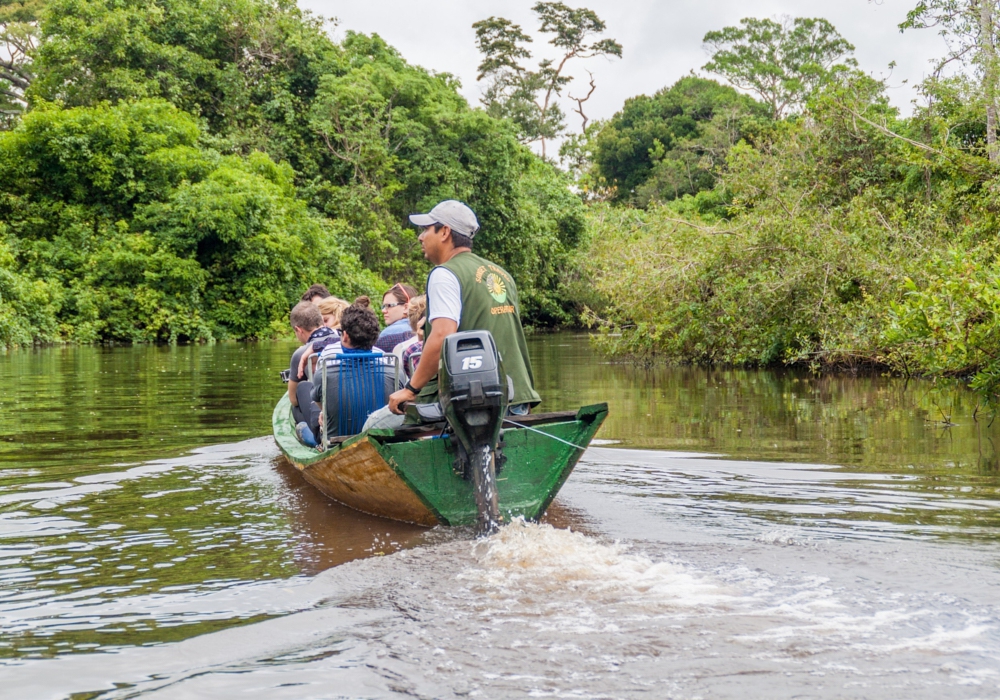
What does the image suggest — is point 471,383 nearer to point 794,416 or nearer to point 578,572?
point 578,572

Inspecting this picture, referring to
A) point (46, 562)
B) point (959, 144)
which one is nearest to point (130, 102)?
point (959, 144)

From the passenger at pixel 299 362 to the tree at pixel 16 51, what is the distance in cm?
3491

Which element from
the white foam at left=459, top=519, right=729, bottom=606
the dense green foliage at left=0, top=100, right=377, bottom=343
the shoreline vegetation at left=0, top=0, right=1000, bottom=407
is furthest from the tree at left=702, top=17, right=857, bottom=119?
the white foam at left=459, top=519, right=729, bottom=606

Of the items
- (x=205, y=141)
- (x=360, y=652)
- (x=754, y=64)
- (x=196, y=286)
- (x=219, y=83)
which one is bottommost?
(x=360, y=652)

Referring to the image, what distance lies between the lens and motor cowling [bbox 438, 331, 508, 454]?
189 inches

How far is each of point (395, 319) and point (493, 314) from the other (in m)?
3.48

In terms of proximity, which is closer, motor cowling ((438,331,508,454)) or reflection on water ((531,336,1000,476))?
motor cowling ((438,331,508,454))

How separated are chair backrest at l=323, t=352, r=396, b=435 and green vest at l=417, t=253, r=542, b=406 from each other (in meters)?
1.20

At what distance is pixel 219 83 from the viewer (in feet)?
115

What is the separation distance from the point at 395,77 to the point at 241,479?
105 ft

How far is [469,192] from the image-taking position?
119 ft

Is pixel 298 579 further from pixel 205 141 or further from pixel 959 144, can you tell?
pixel 205 141

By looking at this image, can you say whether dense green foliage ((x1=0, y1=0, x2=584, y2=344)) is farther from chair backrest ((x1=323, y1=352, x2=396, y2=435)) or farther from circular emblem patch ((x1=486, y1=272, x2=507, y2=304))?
circular emblem patch ((x1=486, y1=272, x2=507, y2=304))

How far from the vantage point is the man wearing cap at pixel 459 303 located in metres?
5.07
